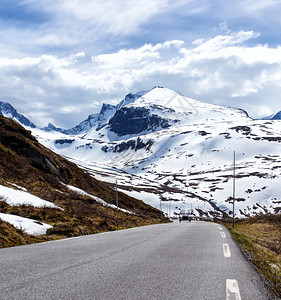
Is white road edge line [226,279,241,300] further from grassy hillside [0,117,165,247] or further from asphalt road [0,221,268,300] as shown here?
grassy hillside [0,117,165,247]

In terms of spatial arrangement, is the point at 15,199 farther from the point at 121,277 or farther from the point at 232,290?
the point at 232,290

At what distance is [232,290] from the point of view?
4988 millimetres

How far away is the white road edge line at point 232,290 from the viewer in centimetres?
460

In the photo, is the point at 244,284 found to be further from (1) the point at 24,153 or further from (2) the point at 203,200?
(2) the point at 203,200

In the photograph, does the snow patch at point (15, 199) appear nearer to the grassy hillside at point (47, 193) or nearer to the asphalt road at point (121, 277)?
the grassy hillside at point (47, 193)

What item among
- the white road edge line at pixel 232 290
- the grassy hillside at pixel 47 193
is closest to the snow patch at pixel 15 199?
the grassy hillside at pixel 47 193

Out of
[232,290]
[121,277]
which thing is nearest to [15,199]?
[121,277]

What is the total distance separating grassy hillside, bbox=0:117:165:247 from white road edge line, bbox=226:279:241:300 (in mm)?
7426

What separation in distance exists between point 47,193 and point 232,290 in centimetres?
2484

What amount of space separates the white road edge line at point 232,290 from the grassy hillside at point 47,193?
743 cm

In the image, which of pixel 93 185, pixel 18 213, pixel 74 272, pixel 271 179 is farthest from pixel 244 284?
pixel 271 179

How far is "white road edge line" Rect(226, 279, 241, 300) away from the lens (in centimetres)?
460

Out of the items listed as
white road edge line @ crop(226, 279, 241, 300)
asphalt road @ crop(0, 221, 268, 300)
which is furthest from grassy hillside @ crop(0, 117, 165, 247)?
white road edge line @ crop(226, 279, 241, 300)

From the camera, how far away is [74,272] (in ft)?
18.7
